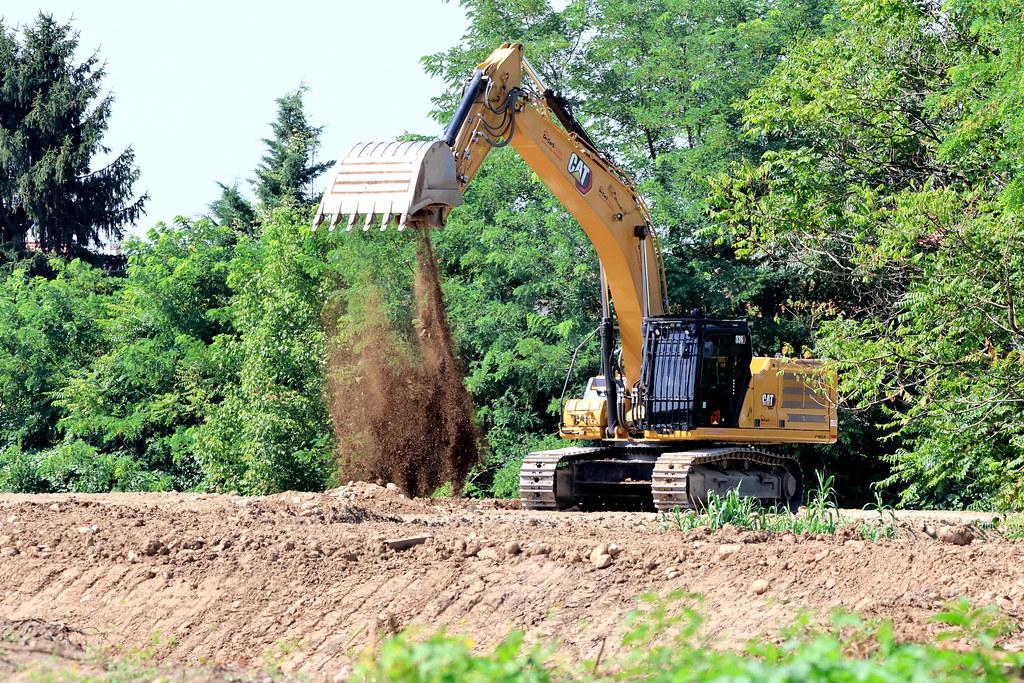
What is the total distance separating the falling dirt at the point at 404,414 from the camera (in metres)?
24.8

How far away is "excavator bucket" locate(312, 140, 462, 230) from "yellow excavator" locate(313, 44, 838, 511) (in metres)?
1.85

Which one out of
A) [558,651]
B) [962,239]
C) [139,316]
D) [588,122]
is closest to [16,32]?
[139,316]

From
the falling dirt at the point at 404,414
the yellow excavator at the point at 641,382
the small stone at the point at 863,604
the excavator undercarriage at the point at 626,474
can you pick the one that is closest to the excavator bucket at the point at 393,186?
the yellow excavator at the point at 641,382

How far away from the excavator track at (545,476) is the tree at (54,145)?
2733 centimetres

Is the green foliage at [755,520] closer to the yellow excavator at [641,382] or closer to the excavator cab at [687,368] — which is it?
the yellow excavator at [641,382]

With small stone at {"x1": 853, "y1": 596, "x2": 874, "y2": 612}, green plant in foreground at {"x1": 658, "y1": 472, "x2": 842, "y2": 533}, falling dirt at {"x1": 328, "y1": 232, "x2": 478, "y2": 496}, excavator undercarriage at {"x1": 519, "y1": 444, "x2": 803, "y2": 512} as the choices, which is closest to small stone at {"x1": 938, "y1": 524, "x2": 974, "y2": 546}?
green plant in foreground at {"x1": 658, "y1": 472, "x2": 842, "y2": 533}

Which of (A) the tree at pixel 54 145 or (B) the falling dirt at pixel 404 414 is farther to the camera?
(A) the tree at pixel 54 145

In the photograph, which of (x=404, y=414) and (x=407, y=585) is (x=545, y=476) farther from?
(x=407, y=585)

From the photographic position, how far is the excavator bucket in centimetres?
1373

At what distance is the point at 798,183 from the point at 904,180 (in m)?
1.68

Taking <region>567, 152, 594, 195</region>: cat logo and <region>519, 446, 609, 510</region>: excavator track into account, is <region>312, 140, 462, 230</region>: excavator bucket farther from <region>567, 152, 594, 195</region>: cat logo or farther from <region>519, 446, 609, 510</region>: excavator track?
<region>519, 446, 609, 510</region>: excavator track

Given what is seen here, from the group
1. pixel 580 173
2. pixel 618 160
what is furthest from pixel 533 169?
pixel 618 160

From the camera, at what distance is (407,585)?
9.73 meters

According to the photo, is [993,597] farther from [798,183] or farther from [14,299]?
[14,299]
